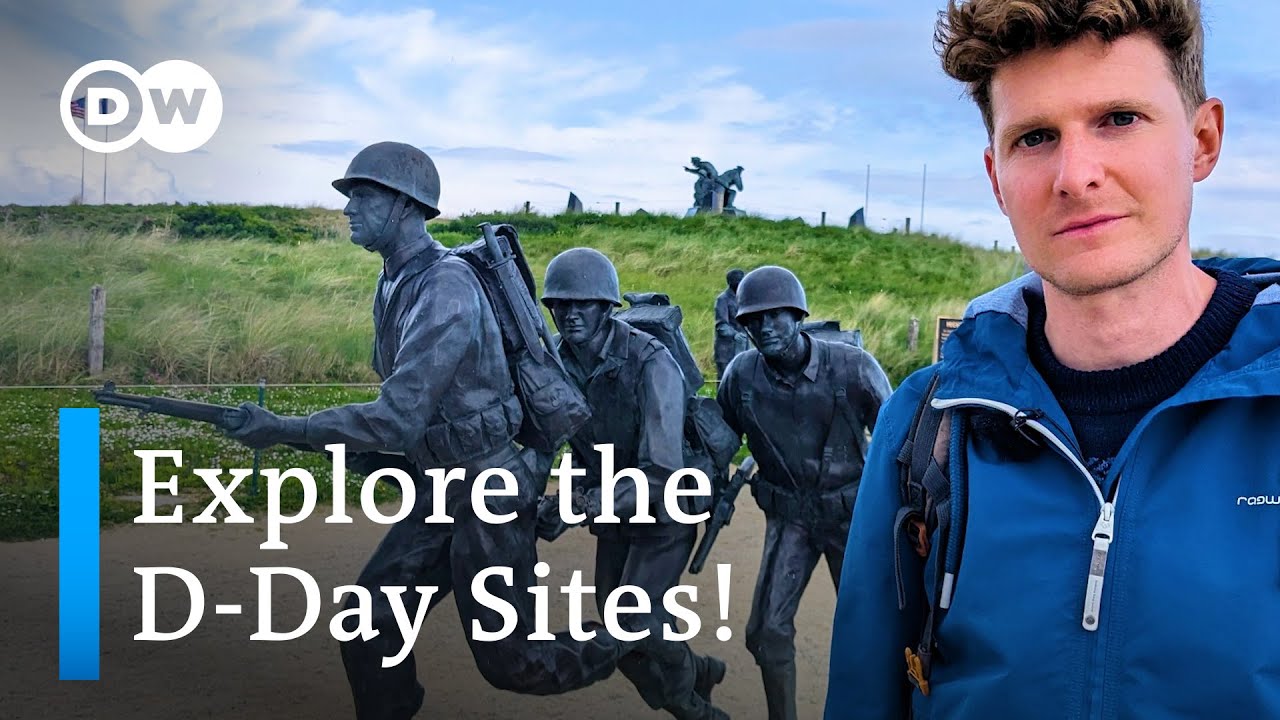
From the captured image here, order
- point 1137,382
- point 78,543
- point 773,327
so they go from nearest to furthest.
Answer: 1. point 1137,382
2. point 773,327
3. point 78,543

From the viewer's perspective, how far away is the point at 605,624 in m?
5.82

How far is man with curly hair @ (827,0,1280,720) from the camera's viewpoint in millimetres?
1490

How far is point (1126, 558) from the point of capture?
153cm

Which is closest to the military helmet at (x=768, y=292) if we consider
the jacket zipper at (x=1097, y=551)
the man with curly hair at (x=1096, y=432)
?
the man with curly hair at (x=1096, y=432)

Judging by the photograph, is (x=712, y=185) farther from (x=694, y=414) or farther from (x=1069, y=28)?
(x=1069, y=28)

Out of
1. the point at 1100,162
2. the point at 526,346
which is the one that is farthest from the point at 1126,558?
the point at 526,346

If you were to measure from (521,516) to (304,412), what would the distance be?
13.9 ft

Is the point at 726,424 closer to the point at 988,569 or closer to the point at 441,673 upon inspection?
the point at 441,673

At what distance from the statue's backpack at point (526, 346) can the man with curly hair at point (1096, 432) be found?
3743 millimetres

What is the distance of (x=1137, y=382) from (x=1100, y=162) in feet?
1.01

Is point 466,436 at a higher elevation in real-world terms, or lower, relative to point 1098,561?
lower

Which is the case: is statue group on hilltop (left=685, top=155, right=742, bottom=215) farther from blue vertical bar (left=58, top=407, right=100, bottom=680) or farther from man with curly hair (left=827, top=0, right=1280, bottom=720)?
man with curly hair (left=827, top=0, right=1280, bottom=720)

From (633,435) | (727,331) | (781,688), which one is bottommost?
(781,688)

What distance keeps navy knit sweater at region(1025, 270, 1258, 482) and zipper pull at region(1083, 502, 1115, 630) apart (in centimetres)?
8
